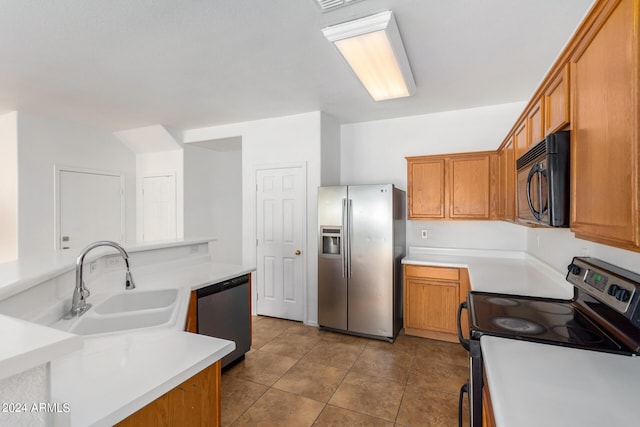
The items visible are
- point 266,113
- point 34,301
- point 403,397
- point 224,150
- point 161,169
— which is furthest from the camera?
point 224,150

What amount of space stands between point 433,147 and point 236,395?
3.30m

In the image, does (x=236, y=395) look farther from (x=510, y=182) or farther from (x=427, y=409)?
(x=510, y=182)

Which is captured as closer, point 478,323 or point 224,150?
point 478,323

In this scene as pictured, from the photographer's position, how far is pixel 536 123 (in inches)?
66.6

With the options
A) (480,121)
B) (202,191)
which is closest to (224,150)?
(202,191)

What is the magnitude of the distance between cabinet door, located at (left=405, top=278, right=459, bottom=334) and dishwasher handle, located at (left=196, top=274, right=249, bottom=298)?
1790 millimetres

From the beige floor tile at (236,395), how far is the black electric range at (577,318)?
146cm

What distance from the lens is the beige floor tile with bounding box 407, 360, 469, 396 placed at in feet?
8.00

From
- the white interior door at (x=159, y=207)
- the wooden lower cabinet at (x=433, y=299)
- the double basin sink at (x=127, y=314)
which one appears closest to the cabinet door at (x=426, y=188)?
the wooden lower cabinet at (x=433, y=299)

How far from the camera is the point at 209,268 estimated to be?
2.81m

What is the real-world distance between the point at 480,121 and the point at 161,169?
456cm

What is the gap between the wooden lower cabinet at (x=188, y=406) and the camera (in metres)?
0.94

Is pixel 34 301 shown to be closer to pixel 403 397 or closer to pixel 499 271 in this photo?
pixel 403 397

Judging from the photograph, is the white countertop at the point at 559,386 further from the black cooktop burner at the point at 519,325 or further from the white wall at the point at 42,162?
the white wall at the point at 42,162
